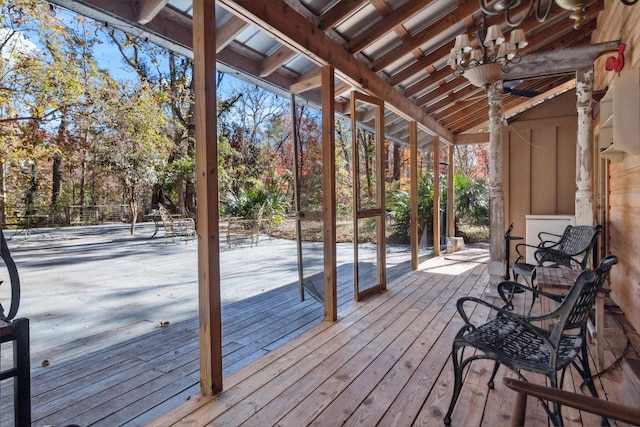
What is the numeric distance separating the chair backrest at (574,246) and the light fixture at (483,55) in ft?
5.36

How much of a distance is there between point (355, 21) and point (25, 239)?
349 inches

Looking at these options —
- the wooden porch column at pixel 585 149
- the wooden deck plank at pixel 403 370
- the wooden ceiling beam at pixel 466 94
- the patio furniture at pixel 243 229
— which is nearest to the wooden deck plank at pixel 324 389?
the wooden deck plank at pixel 403 370

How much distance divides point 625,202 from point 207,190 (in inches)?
127

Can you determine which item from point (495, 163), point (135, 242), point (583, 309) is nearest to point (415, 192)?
point (495, 163)

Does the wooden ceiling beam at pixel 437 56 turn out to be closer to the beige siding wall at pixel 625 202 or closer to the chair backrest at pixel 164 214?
the beige siding wall at pixel 625 202

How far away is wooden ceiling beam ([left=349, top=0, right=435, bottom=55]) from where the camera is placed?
286 centimetres

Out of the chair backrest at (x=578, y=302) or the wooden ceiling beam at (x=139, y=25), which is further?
the wooden ceiling beam at (x=139, y=25)

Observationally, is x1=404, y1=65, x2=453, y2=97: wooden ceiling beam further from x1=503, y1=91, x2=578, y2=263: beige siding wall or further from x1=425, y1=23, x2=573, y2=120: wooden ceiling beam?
x1=503, y1=91, x2=578, y2=263: beige siding wall

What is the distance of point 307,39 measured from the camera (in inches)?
105

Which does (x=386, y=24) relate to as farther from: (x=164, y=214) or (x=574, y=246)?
(x=164, y=214)

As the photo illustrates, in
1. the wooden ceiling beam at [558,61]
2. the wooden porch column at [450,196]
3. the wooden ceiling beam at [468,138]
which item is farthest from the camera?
the wooden porch column at [450,196]

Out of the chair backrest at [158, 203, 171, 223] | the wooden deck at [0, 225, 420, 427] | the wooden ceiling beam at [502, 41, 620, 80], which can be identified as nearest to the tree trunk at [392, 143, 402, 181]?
the wooden deck at [0, 225, 420, 427]

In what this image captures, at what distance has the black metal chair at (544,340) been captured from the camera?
53.3 inches

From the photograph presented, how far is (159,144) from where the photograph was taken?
10.2m
